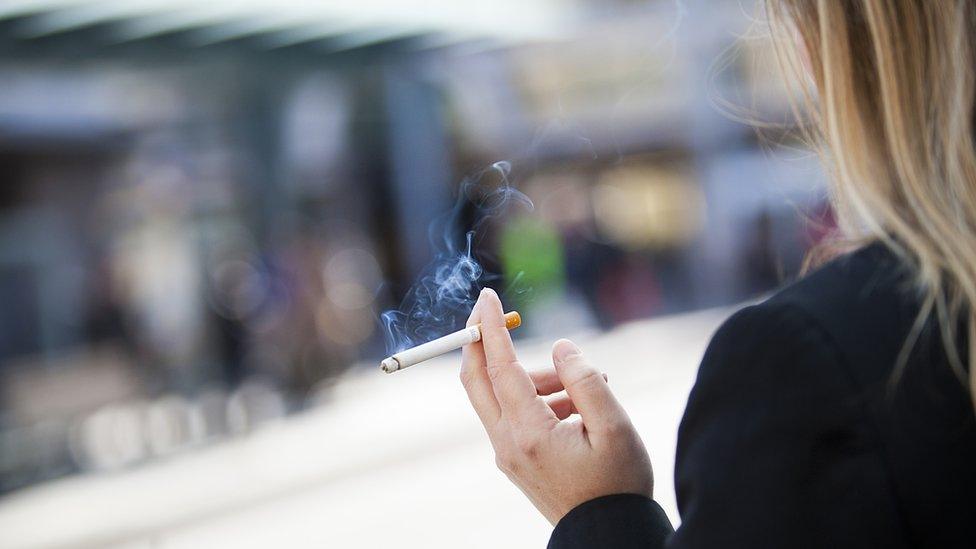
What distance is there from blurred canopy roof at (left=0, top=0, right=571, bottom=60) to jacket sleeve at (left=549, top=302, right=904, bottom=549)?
23.7ft

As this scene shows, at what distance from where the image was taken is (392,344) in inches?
77.7

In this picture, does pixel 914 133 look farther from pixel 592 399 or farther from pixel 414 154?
pixel 414 154

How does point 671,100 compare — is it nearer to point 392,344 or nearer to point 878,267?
point 392,344

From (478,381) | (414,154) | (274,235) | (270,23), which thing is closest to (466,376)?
(478,381)

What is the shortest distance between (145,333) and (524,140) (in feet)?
14.4

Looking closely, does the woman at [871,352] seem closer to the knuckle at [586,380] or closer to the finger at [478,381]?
the knuckle at [586,380]

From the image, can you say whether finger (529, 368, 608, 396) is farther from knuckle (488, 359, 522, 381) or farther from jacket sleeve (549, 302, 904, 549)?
jacket sleeve (549, 302, 904, 549)

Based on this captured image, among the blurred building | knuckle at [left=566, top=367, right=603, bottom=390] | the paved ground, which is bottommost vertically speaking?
the paved ground

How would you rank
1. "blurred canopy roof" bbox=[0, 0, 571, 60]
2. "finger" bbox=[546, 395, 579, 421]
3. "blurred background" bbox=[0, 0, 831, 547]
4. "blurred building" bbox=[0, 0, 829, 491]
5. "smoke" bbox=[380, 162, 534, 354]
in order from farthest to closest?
"blurred building" bbox=[0, 0, 829, 491], "blurred canopy roof" bbox=[0, 0, 571, 60], "blurred background" bbox=[0, 0, 831, 547], "smoke" bbox=[380, 162, 534, 354], "finger" bbox=[546, 395, 579, 421]

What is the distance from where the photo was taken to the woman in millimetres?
749

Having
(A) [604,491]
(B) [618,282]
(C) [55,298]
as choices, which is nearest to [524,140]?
(B) [618,282]

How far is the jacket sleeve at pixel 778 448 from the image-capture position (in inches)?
29.5

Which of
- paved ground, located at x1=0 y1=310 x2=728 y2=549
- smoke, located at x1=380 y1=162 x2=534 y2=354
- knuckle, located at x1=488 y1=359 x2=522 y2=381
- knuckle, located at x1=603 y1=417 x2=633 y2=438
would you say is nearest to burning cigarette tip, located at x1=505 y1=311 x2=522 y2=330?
knuckle, located at x1=488 y1=359 x2=522 y2=381

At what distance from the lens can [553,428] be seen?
3.67 ft
